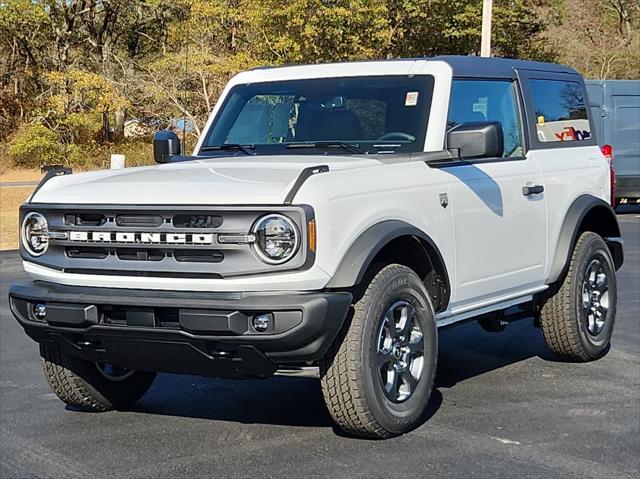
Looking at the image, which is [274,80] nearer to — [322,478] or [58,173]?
[58,173]

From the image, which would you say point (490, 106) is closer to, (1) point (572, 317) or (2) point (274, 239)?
(1) point (572, 317)

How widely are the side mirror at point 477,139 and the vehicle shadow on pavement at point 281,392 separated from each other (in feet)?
4.72

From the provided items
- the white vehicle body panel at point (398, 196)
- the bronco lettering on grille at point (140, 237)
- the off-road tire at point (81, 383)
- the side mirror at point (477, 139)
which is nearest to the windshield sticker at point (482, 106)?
the white vehicle body panel at point (398, 196)

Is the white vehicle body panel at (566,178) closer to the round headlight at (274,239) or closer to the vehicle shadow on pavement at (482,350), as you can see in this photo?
the vehicle shadow on pavement at (482,350)

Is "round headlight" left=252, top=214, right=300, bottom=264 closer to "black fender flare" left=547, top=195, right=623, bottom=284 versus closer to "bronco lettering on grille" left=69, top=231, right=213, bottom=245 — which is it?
"bronco lettering on grille" left=69, top=231, right=213, bottom=245

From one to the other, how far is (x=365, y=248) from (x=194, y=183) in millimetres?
854

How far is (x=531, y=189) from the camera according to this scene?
21.4 ft

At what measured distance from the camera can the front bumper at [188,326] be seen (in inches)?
183

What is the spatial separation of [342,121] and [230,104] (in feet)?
3.12

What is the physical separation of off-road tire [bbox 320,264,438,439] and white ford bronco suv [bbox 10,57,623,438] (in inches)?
0.4

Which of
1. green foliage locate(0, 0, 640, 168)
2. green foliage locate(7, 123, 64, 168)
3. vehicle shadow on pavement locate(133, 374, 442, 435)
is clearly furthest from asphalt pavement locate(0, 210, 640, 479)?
green foliage locate(7, 123, 64, 168)

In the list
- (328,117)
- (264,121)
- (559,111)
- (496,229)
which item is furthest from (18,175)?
(496,229)

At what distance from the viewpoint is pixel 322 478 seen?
462 centimetres

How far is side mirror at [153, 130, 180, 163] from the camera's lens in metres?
6.70
